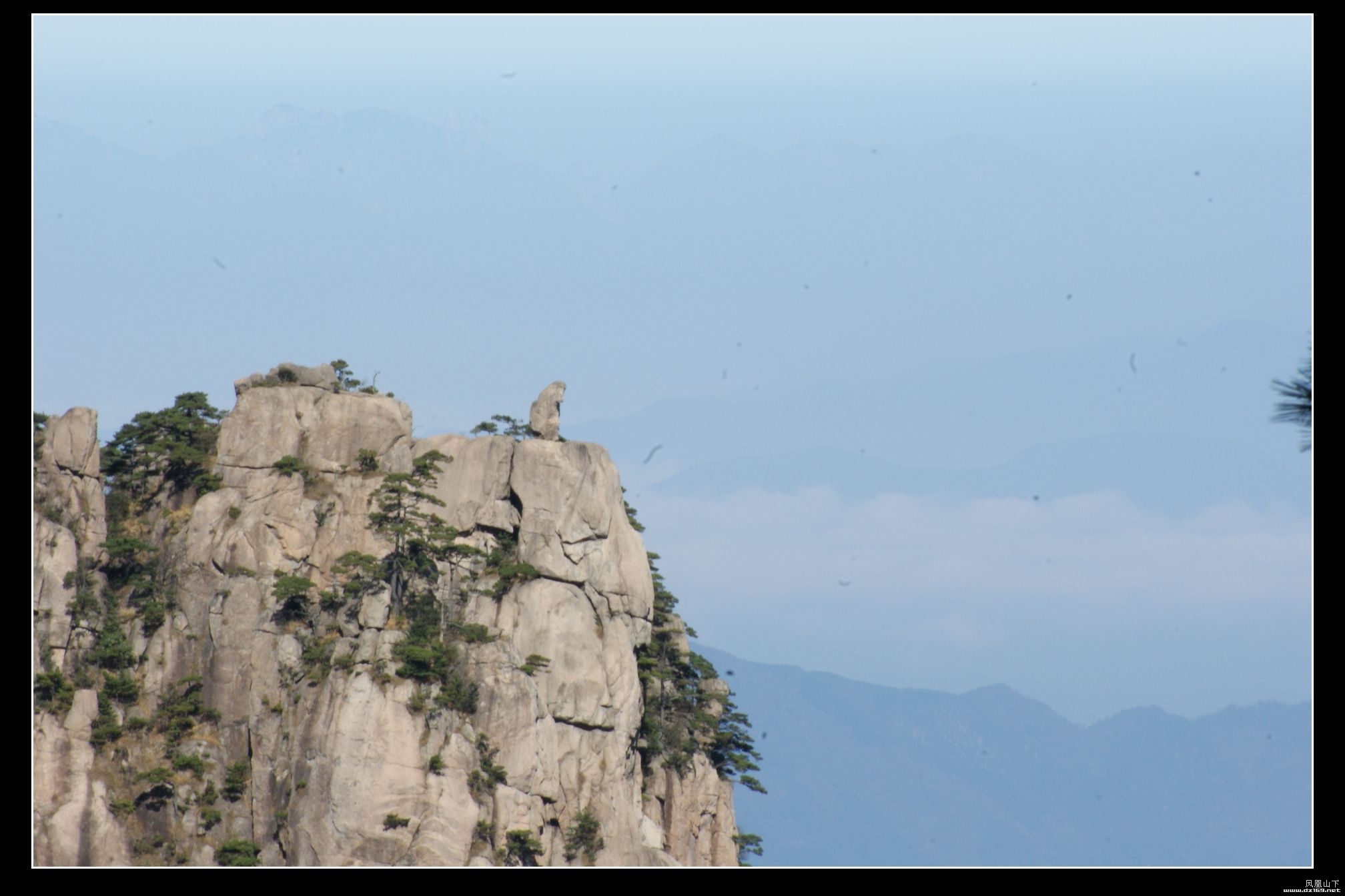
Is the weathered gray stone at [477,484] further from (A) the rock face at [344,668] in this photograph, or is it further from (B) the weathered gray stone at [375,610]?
(B) the weathered gray stone at [375,610]

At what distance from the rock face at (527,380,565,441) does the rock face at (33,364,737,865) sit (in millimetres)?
113

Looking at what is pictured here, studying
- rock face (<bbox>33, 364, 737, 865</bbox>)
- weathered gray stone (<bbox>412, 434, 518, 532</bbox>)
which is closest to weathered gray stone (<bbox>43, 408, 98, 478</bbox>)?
rock face (<bbox>33, 364, 737, 865</bbox>)

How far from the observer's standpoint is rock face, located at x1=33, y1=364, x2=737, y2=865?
82.1 m

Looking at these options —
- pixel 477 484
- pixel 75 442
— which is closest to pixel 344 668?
pixel 477 484

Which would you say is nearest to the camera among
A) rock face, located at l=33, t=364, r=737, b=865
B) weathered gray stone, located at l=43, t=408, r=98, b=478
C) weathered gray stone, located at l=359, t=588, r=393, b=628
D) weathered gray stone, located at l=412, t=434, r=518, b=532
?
rock face, located at l=33, t=364, r=737, b=865

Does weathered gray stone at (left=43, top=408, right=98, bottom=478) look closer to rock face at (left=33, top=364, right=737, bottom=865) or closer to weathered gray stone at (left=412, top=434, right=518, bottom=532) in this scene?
rock face at (left=33, top=364, right=737, bottom=865)

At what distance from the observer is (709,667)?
325 feet

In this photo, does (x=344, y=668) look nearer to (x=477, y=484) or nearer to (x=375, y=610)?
(x=375, y=610)

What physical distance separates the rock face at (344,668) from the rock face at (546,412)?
113mm

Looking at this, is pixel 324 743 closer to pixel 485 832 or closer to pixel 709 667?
pixel 485 832

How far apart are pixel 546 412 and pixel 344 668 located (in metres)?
14.6

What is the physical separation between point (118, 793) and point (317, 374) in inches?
779

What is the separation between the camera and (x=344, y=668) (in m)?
83.5
